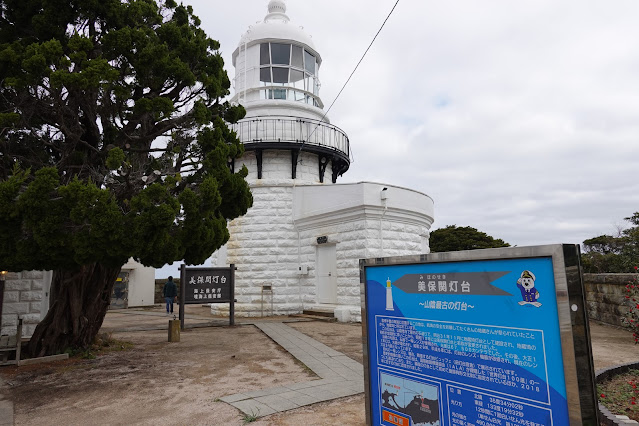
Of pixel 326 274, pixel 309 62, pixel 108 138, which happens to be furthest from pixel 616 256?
pixel 108 138

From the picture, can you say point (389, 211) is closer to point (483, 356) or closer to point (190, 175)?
point (190, 175)

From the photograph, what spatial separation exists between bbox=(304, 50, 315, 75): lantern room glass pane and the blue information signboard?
14578 millimetres

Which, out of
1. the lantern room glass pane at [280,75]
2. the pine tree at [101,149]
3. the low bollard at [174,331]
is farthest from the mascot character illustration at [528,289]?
the lantern room glass pane at [280,75]

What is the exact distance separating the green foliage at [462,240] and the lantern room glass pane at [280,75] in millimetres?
22192

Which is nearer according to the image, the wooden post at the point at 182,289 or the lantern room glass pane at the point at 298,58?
the wooden post at the point at 182,289

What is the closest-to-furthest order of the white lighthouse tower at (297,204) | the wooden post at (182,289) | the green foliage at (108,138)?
1. the green foliage at (108,138)
2. the wooden post at (182,289)
3. the white lighthouse tower at (297,204)

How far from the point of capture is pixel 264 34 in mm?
15641

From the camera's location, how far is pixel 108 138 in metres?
6.92

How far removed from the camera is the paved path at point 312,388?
14.5 feet

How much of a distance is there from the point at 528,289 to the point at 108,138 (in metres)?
6.97

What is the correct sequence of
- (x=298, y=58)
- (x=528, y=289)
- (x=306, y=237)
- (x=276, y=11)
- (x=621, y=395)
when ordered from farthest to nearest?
(x=276, y=11), (x=298, y=58), (x=306, y=237), (x=621, y=395), (x=528, y=289)

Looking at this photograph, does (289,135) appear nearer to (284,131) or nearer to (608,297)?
(284,131)

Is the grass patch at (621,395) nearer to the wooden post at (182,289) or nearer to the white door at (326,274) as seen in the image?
the white door at (326,274)

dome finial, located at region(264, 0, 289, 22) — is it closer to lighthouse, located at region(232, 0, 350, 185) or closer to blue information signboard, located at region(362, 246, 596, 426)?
lighthouse, located at region(232, 0, 350, 185)
